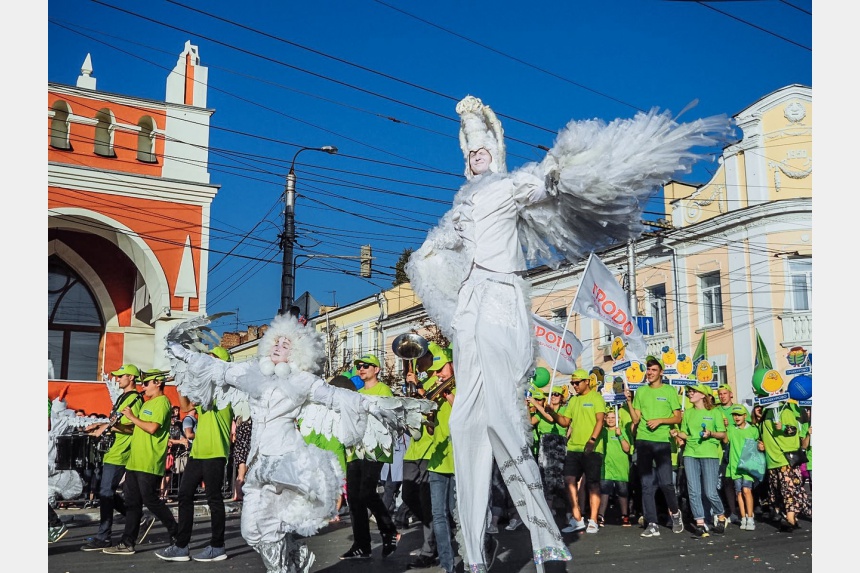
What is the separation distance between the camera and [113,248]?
58.6 ft

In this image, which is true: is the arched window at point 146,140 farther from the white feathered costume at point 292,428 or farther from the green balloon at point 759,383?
the white feathered costume at point 292,428

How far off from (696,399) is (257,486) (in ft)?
17.2

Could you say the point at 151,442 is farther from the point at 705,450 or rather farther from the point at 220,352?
the point at 705,450

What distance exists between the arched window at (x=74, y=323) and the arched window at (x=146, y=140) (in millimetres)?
A: 3409

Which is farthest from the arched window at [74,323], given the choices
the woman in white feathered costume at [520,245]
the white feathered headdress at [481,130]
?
the woman in white feathered costume at [520,245]

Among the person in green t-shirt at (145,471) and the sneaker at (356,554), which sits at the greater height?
the person in green t-shirt at (145,471)

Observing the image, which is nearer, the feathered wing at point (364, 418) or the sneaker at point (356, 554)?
the feathered wing at point (364, 418)

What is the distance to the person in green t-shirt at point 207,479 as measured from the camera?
248 inches

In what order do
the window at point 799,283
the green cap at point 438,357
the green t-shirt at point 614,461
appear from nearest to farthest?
the green cap at point 438,357, the green t-shirt at point 614,461, the window at point 799,283

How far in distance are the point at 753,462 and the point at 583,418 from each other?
1837 mm

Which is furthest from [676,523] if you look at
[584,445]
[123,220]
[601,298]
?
[123,220]

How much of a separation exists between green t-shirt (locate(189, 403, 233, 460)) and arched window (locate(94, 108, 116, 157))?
937 cm

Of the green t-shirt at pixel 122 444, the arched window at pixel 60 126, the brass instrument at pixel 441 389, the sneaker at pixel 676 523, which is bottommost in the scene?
the sneaker at pixel 676 523
